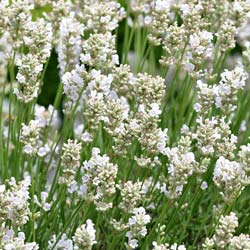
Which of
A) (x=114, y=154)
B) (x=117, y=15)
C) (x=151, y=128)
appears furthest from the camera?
(x=117, y=15)

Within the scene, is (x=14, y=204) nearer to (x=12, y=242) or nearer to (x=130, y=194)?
(x=12, y=242)

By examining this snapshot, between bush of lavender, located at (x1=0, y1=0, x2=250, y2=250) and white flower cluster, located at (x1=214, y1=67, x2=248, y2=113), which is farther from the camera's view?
white flower cluster, located at (x1=214, y1=67, x2=248, y2=113)

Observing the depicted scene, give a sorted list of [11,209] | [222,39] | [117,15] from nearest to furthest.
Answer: [11,209], [222,39], [117,15]

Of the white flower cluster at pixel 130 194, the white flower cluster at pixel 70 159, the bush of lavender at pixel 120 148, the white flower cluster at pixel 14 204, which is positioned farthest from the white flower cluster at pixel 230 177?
the white flower cluster at pixel 14 204

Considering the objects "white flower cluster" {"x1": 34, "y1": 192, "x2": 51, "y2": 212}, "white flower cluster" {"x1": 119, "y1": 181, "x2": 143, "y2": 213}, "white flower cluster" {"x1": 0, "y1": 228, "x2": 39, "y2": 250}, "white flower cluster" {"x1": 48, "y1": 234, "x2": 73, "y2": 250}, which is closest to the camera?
"white flower cluster" {"x1": 0, "y1": 228, "x2": 39, "y2": 250}

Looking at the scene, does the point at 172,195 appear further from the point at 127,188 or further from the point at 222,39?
the point at 222,39

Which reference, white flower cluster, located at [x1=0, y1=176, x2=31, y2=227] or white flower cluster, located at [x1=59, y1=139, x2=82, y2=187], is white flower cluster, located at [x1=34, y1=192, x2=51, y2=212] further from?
white flower cluster, located at [x1=0, y1=176, x2=31, y2=227]

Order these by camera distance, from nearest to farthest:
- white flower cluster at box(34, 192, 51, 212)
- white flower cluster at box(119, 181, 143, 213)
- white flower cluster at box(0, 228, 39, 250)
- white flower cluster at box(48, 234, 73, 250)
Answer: white flower cluster at box(0, 228, 39, 250) → white flower cluster at box(119, 181, 143, 213) → white flower cluster at box(48, 234, 73, 250) → white flower cluster at box(34, 192, 51, 212)

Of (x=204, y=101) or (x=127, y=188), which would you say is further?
(x=204, y=101)

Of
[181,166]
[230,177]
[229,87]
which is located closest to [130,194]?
[181,166]

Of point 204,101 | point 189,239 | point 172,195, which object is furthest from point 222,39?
point 189,239

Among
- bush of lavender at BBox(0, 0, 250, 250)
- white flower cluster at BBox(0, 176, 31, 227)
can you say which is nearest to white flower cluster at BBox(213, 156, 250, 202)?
bush of lavender at BBox(0, 0, 250, 250)
